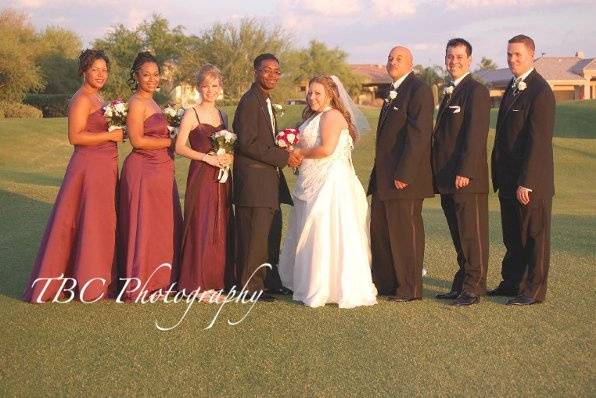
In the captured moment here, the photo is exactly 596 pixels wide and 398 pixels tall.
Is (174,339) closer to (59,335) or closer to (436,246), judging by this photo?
(59,335)

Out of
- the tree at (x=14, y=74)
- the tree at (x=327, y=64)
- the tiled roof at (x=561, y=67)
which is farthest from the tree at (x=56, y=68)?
the tiled roof at (x=561, y=67)

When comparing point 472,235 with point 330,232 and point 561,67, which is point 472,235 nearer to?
point 330,232

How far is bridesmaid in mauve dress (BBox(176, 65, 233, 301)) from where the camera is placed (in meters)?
8.09

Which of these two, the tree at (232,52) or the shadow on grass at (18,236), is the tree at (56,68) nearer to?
the tree at (232,52)

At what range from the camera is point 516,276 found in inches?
329

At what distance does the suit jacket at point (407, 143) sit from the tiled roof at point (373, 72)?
80497mm

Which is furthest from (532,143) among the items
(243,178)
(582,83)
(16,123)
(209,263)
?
(582,83)

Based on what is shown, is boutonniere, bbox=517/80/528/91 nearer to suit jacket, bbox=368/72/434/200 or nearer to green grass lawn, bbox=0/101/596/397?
suit jacket, bbox=368/72/434/200

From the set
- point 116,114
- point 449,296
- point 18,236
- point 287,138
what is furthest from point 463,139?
point 18,236

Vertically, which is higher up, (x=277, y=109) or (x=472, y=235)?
(x=277, y=109)

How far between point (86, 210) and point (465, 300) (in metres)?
3.85

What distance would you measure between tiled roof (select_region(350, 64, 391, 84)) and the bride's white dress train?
8059 cm

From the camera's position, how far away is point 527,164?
782 centimetres

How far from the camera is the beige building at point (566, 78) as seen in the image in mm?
72000
